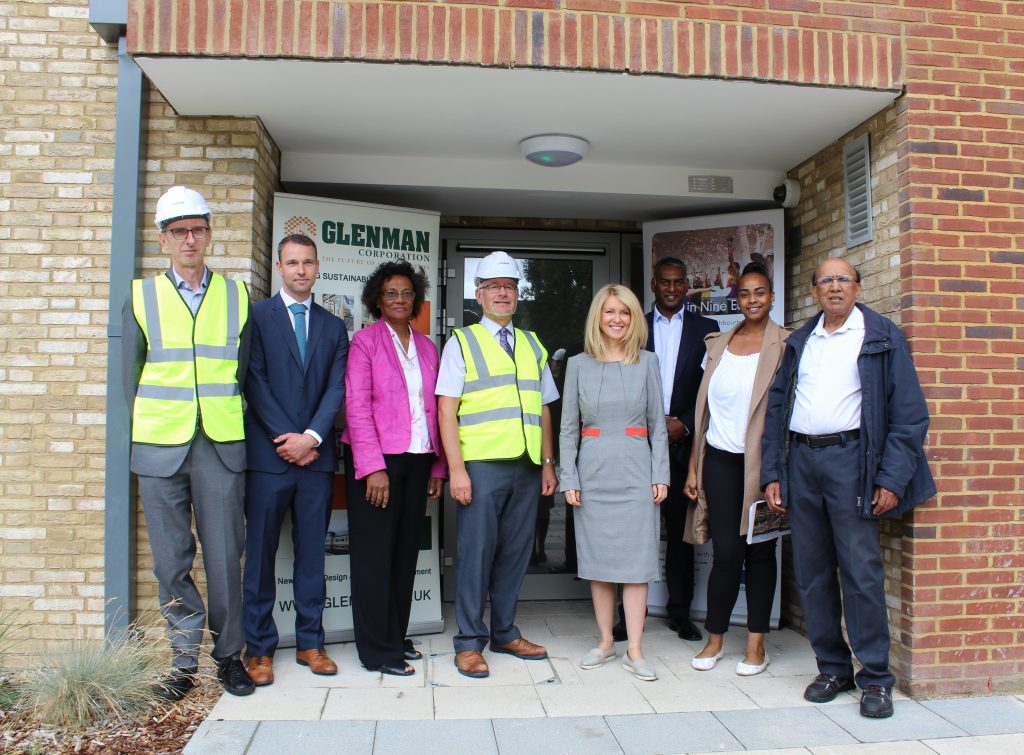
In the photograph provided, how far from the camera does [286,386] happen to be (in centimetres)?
393

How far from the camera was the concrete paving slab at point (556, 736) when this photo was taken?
325 cm

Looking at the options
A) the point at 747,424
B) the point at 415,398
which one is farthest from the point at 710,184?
the point at 415,398

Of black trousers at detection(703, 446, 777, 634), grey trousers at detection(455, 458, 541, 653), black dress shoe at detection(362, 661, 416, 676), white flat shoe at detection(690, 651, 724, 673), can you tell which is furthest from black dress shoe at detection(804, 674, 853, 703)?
black dress shoe at detection(362, 661, 416, 676)

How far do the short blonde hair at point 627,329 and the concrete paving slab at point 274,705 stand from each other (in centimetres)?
210

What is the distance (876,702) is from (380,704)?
2180 mm

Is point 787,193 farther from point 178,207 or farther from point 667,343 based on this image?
point 178,207

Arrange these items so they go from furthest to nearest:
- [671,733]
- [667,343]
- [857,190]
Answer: [667,343], [857,190], [671,733]

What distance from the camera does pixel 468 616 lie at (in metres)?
4.15

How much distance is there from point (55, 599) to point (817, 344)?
395 centimetres

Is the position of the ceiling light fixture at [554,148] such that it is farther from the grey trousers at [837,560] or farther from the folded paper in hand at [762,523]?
the folded paper in hand at [762,523]

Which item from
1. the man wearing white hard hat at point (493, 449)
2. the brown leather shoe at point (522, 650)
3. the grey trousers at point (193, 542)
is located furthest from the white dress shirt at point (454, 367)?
the brown leather shoe at point (522, 650)

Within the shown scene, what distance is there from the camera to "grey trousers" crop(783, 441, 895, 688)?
366 cm

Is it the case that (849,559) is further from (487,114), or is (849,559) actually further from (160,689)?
(160,689)

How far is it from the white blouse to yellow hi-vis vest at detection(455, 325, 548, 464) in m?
0.90
